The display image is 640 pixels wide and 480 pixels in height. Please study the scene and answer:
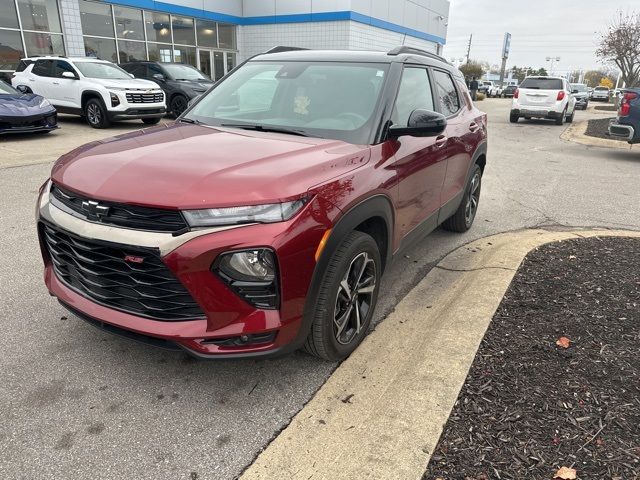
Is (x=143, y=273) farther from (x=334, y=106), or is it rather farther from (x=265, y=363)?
(x=334, y=106)

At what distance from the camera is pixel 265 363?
301 centimetres

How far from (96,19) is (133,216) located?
70.5 ft

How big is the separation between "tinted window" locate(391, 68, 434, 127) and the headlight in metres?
1.43

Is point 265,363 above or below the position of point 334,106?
below

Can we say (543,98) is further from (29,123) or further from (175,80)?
(29,123)

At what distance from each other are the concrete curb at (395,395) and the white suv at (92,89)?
36.2 ft

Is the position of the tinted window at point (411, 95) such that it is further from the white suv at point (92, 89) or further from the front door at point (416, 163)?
the white suv at point (92, 89)

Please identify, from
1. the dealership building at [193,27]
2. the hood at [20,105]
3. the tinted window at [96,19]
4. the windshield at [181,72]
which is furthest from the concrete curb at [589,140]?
the tinted window at [96,19]

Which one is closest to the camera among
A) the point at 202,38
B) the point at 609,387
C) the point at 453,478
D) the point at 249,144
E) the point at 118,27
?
the point at 453,478

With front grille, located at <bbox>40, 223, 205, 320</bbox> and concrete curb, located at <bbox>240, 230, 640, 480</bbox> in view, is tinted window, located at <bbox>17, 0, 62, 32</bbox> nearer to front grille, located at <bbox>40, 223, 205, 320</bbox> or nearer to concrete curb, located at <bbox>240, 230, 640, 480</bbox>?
front grille, located at <bbox>40, 223, 205, 320</bbox>

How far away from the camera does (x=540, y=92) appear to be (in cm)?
1836

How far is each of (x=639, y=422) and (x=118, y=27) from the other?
922 inches

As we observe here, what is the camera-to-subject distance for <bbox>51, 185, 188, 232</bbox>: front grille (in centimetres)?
226

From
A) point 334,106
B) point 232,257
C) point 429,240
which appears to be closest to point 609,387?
point 232,257
